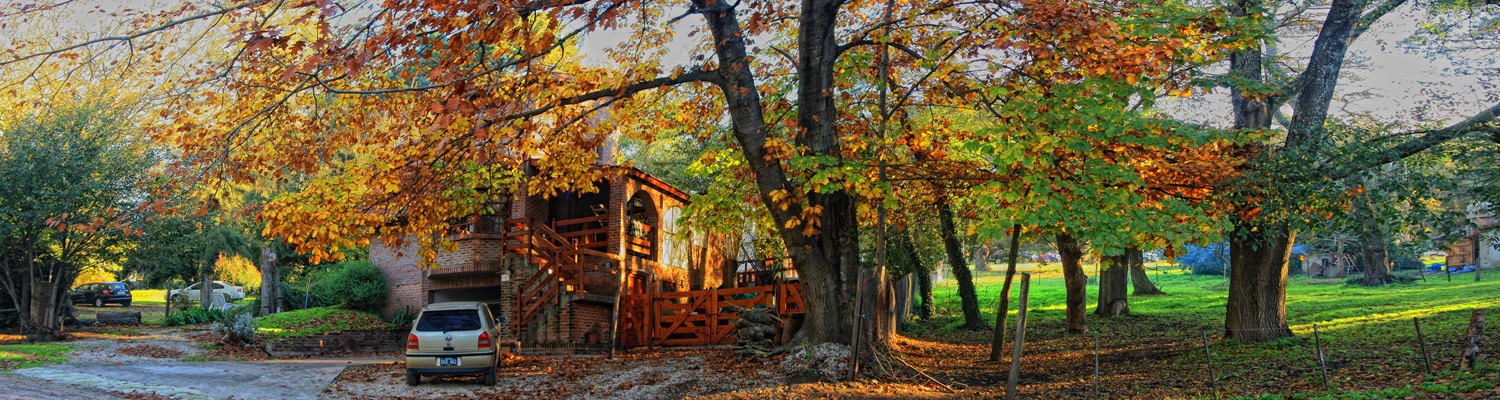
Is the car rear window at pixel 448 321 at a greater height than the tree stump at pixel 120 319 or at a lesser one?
greater

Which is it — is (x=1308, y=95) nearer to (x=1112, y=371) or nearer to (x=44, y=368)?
(x=1112, y=371)

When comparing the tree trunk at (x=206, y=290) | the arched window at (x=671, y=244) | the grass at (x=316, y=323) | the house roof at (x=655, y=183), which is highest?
the house roof at (x=655, y=183)

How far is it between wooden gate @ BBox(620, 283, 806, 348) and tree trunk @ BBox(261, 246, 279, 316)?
515 inches

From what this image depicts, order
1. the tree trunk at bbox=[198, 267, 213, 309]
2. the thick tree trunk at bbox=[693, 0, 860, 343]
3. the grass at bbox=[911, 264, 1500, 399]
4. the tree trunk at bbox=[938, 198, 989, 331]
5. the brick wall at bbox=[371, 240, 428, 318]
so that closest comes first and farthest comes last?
1. the grass at bbox=[911, 264, 1500, 399]
2. the thick tree trunk at bbox=[693, 0, 860, 343]
3. the tree trunk at bbox=[938, 198, 989, 331]
4. the brick wall at bbox=[371, 240, 428, 318]
5. the tree trunk at bbox=[198, 267, 213, 309]

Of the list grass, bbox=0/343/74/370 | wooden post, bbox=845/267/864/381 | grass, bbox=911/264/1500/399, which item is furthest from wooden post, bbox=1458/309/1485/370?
Answer: grass, bbox=0/343/74/370

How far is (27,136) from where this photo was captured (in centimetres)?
2102

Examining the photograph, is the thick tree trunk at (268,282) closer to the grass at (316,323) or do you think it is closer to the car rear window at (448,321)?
the grass at (316,323)

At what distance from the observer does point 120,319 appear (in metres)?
25.6

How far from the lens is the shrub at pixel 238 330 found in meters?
21.3

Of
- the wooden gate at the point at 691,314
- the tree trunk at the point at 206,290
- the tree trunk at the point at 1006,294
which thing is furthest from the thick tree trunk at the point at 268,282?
the tree trunk at the point at 1006,294

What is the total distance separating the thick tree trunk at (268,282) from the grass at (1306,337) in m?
19.6

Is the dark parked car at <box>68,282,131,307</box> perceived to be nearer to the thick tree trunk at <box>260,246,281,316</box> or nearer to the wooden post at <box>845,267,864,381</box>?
the thick tree trunk at <box>260,246,281,316</box>

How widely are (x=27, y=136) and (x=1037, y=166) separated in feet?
71.0

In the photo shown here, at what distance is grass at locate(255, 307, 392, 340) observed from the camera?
913 inches
